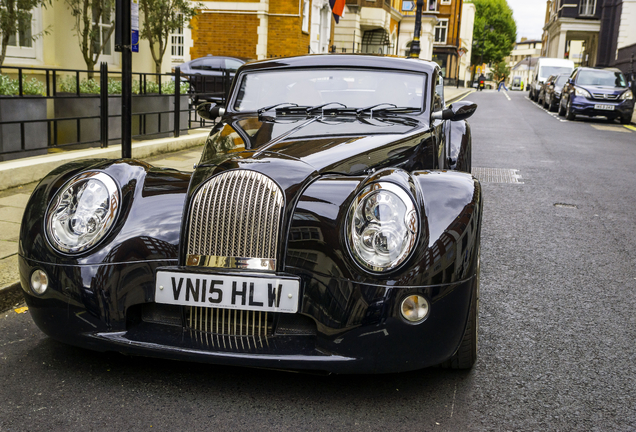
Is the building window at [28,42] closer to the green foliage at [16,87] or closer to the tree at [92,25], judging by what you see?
the tree at [92,25]

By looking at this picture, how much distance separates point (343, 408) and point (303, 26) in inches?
1026

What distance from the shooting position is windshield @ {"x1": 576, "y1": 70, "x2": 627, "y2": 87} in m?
21.2

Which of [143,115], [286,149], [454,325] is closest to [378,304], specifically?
[454,325]

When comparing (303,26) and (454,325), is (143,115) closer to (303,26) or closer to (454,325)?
(454,325)

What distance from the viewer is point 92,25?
1023cm

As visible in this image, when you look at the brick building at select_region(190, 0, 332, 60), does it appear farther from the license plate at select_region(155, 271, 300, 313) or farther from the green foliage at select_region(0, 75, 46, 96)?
the license plate at select_region(155, 271, 300, 313)

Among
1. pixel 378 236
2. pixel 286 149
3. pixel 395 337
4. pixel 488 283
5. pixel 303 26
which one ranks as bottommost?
pixel 488 283

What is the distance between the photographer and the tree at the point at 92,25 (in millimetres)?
9539

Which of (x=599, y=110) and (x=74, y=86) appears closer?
(x=74, y=86)

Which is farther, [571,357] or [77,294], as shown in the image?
[571,357]

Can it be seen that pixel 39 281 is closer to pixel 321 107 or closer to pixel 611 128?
pixel 321 107

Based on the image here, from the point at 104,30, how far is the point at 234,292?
9.41m

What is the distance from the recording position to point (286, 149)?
319 cm

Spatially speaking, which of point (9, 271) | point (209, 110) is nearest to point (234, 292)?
point (9, 271)
